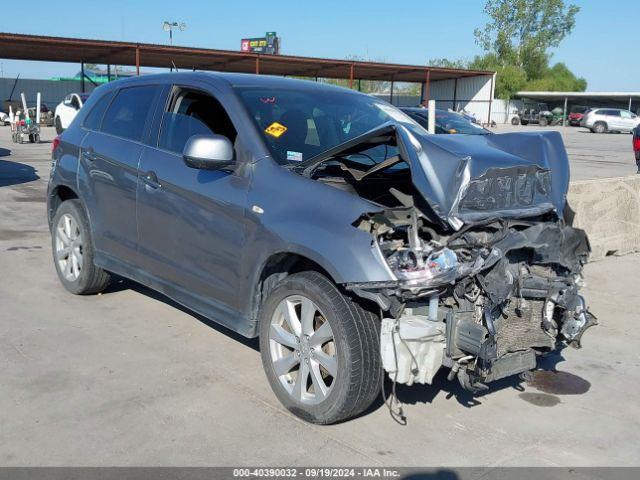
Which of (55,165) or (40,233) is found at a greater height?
(55,165)

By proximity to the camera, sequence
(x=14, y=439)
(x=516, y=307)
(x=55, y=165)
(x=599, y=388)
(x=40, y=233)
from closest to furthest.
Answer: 1. (x=14, y=439)
2. (x=516, y=307)
3. (x=599, y=388)
4. (x=55, y=165)
5. (x=40, y=233)

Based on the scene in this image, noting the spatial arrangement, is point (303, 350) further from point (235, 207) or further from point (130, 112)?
point (130, 112)

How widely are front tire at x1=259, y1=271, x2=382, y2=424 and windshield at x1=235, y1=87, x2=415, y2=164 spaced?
3.01 ft

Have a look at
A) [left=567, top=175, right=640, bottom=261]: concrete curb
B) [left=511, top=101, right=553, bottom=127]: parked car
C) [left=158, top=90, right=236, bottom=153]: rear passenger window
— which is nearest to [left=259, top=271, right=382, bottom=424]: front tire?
[left=158, top=90, right=236, bottom=153]: rear passenger window

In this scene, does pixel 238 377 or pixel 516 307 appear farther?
pixel 238 377

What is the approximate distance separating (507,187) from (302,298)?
4.54ft

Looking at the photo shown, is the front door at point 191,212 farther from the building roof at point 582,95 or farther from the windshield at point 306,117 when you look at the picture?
the building roof at point 582,95

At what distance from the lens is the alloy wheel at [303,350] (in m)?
3.64

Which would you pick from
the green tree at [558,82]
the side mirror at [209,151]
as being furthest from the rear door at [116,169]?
the green tree at [558,82]

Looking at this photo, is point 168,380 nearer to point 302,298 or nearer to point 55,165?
point 302,298

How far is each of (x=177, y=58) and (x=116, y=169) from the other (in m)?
31.4

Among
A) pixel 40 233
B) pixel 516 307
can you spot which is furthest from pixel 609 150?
pixel 516 307

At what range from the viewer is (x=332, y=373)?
3578 mm

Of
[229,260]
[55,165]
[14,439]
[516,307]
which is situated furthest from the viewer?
[55,165]
